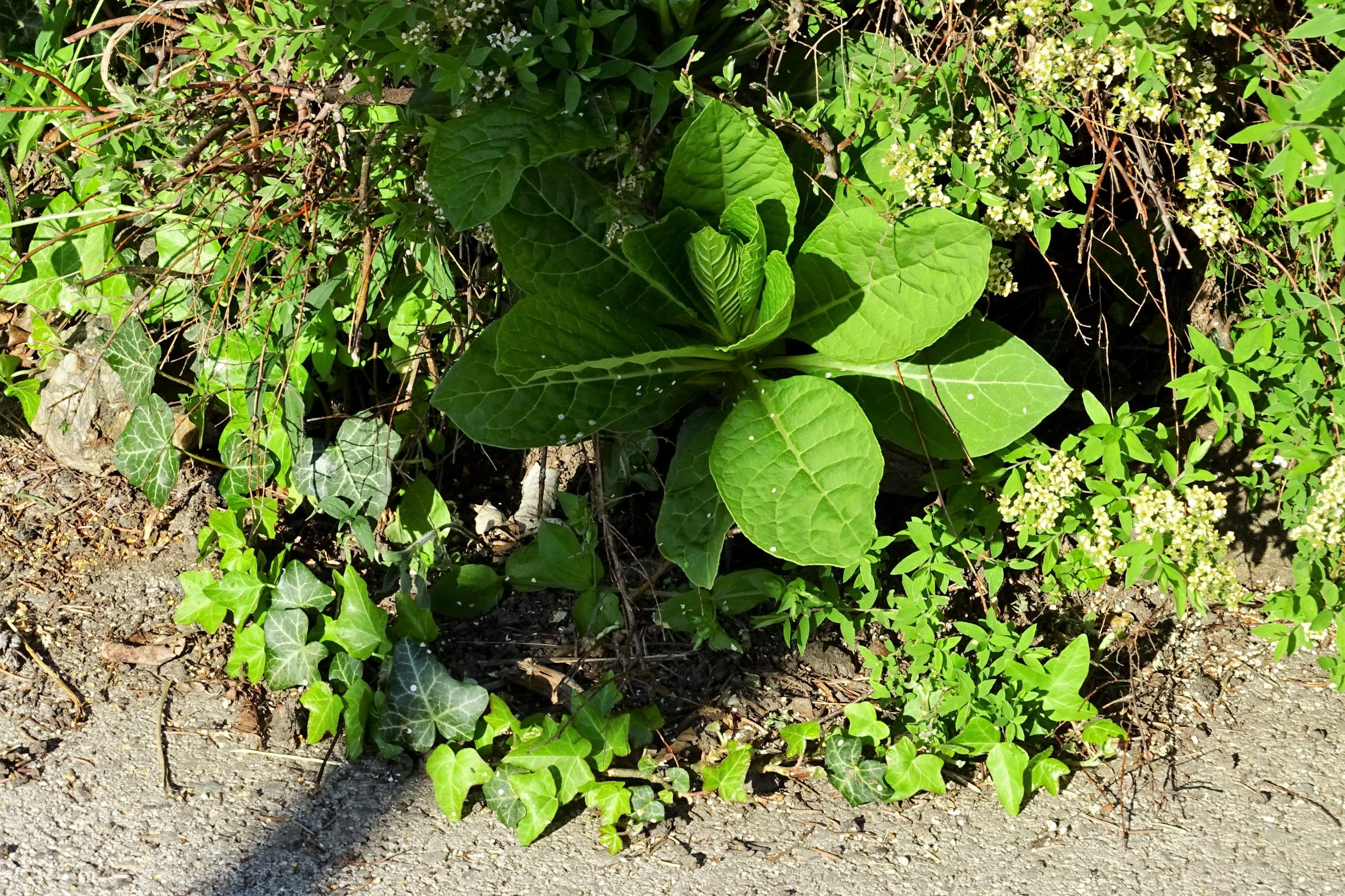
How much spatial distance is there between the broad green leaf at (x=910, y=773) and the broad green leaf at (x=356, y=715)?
1.07 metres

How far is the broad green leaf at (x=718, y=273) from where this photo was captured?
6.32 ft

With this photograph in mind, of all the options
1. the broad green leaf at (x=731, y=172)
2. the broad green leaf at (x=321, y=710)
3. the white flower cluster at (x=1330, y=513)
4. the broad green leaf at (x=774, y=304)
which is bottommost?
the broad green leaf at (x=321, y=710)

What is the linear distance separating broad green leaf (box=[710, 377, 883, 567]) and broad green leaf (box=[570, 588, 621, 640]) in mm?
511

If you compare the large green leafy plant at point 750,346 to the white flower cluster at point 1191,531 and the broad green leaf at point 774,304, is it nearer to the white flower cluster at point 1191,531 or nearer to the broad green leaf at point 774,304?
the broad green leaf at point 774,304

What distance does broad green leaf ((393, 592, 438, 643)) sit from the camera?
7.32 feet

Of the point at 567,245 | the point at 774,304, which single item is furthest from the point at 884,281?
the point at 567,245

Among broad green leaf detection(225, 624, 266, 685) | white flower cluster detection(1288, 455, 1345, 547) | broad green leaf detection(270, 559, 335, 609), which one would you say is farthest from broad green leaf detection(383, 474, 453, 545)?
white flower cluster detection(1288, 455, 1345, 547)

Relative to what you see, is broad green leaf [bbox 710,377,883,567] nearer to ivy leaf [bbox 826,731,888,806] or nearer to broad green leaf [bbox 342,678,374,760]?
ivy leaf [bbox 826,731,888,806]

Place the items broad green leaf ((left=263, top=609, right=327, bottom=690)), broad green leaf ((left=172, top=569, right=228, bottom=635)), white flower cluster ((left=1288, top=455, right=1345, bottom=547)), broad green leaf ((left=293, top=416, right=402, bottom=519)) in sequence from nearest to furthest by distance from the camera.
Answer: white flower cluster ((left=1288, top=455, right=1345, bottom=547)) < broad green leaf ((left=263, top=609, right=327, bottom=690)) < broad green leaf ((left=172, top=569, right=228, bottom=635)) < broad green leaf ((left=293, top=416, right=402, bottom=519))

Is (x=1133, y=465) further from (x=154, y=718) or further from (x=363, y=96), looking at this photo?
(x=154, y=718)

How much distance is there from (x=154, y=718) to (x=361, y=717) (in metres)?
0.45

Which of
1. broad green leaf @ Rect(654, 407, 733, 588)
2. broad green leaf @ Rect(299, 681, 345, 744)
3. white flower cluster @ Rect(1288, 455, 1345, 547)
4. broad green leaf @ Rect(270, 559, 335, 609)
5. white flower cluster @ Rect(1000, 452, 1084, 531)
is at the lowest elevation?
broad green leaf @ Rect(299, 681, 345, 744)

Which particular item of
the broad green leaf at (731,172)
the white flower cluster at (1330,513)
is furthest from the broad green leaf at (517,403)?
the white flower cluster at (1330,513)

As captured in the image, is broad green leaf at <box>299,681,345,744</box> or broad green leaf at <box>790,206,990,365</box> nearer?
broad green leaf at <box>790,206,990,365</box>
